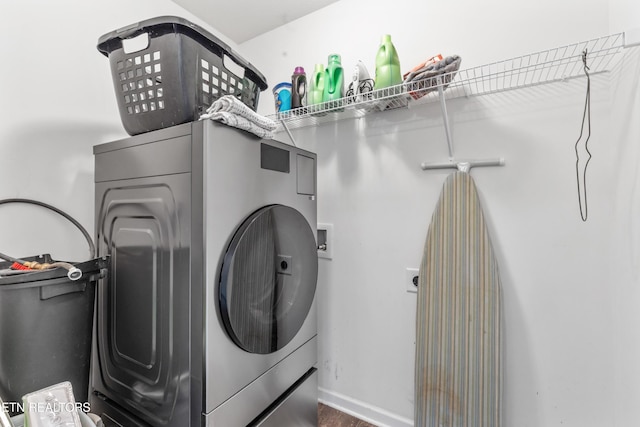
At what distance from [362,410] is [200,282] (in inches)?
54.7

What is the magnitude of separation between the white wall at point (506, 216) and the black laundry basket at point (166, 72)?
0.88 m

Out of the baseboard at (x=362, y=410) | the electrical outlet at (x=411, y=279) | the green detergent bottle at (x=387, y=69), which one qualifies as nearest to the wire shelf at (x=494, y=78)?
the green detergent bottle at (x=387, y=69)

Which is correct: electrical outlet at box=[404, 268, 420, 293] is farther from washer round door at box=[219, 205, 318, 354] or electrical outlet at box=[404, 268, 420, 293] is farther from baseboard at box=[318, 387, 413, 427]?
baseboard at box=[318, 387, 413, 427]

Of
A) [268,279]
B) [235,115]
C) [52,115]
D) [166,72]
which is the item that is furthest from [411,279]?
[52,115]

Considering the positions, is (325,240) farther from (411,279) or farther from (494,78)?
(494,78)

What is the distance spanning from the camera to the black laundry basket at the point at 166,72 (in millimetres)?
1005

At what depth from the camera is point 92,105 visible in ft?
4.84

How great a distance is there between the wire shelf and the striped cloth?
0.43 metres

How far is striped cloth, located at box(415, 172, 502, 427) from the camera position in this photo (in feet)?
4.27

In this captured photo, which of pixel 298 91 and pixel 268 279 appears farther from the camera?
pixel 298 91

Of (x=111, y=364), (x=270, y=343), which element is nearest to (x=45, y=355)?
(x=111, y=364)

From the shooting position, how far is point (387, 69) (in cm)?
136

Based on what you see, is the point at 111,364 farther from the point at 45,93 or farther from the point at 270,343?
the point at 45,93

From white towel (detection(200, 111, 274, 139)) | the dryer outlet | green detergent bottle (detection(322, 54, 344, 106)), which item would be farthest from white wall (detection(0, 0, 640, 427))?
white towel (detection(200, 111, 274, 139))
